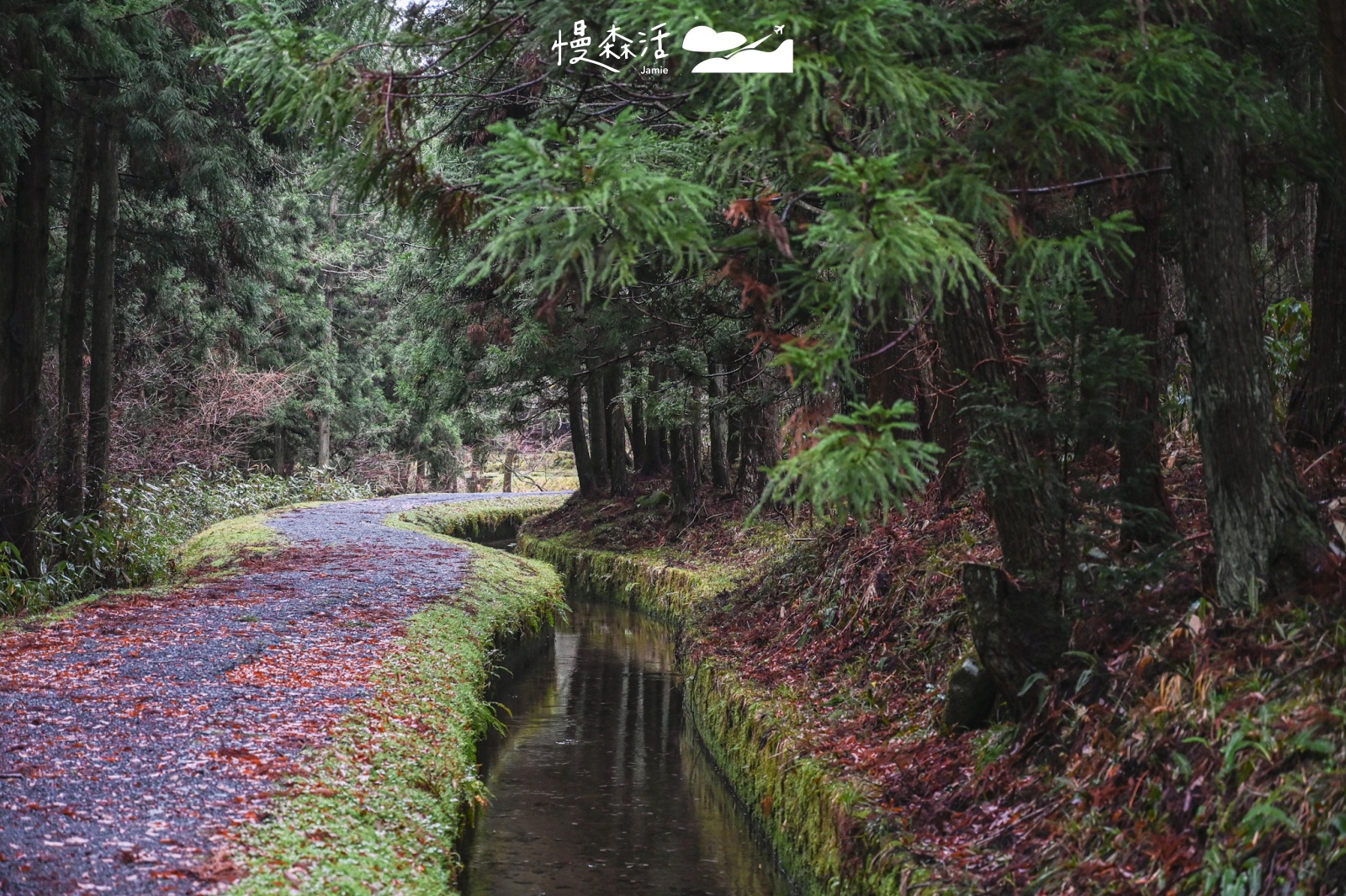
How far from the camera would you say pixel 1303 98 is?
23.2 ft

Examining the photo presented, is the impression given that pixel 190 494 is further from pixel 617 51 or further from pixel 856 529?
pixel 617 51

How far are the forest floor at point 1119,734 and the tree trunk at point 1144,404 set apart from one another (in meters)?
0.19

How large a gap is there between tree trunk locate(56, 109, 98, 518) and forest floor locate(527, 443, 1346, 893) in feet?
25.9

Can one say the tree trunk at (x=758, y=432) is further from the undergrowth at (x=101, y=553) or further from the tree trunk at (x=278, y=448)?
the tree trunk at (x=278, y=448)

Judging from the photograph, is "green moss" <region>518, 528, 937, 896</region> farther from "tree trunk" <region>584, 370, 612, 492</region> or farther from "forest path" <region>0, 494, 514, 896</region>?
"tree trunk" <region>584, 370, 612, 492</region>

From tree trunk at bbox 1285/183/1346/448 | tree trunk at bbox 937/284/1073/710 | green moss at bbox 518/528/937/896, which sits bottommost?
green moss at bbox 518/528/937/896

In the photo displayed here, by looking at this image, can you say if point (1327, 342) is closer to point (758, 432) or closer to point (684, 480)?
point (758, 432)

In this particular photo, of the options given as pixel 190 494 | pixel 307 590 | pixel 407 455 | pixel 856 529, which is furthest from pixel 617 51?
pixel 407 455

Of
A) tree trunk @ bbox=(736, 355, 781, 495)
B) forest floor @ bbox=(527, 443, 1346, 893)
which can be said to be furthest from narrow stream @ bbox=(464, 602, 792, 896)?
tree trunk @ bbox=(736, 355, 781, 495)

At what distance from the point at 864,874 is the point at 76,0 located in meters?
9.67

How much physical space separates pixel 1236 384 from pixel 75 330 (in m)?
11.4

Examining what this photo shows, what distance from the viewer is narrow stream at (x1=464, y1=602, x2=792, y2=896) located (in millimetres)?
6855

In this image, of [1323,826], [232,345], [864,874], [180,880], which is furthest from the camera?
[232,345]

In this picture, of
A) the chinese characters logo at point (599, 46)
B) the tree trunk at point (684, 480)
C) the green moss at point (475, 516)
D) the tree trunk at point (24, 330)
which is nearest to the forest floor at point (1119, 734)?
the chinese characters logo at point (599, 46)
